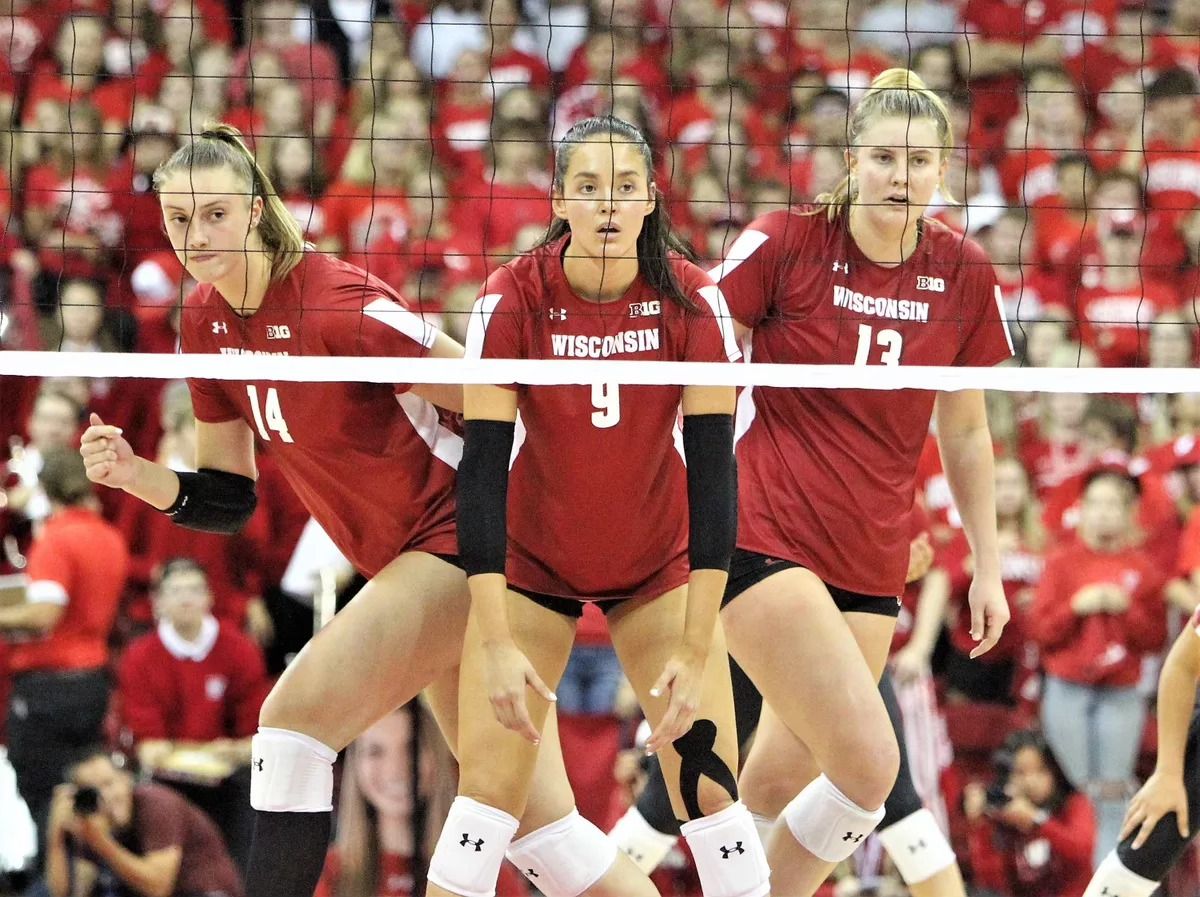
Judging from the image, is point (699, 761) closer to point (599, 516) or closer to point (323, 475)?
point (599, 516)

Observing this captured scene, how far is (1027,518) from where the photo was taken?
7.71 metres

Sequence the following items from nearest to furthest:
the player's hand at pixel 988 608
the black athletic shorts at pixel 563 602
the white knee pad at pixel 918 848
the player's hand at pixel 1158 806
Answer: the black athletic shorts at pixel 563 602
the player's hand at pixel 988 608
the player's hand at pixel 1158 806
the white knee pad at pixel 918 848

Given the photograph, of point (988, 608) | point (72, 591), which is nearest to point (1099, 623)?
point (988, 608)

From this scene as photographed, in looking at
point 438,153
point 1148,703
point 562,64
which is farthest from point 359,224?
point 1148,703

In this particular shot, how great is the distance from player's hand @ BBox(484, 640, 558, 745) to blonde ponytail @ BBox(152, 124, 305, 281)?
1.17 meters

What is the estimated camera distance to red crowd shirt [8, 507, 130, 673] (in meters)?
6.94

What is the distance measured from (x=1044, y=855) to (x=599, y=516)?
346 cm

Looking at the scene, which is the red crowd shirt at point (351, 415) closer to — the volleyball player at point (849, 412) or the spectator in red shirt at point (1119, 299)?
the volleyball player at point (849, 412)

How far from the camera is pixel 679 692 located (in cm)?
427

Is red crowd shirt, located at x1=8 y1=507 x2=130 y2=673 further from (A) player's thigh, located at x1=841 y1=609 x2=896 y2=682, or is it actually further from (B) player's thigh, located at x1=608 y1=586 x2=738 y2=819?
(A) player's thigh, located at x1=841 y1=609 x2=896 y2=682

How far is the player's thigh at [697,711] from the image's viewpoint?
14.6ft

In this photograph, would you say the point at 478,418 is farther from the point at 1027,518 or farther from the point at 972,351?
the point at 1027,518

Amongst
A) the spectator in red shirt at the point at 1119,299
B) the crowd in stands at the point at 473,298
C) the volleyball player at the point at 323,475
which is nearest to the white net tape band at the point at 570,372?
the volleyball player at the point at 323,475

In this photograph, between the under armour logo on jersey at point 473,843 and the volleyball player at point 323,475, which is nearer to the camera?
the under armour logo on jersey at point 473,843
